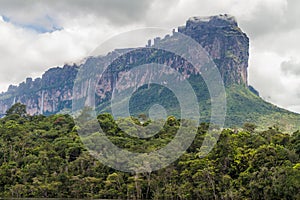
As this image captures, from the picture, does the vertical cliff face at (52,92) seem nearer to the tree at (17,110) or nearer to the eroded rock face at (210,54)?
the eroded rock face at (210,54)

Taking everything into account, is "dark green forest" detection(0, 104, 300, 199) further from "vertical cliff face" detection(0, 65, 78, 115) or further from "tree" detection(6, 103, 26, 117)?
"vertical cliff face" detection(0, 65, 78, 115)

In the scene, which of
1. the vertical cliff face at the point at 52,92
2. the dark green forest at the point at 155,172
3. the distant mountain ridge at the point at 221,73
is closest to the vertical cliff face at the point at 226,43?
the distant mountain ridge at the point at 221,73

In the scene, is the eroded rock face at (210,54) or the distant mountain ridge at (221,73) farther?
the eroded rock face at (210,54)

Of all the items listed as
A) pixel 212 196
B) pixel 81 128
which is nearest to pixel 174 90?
pixel 81 128

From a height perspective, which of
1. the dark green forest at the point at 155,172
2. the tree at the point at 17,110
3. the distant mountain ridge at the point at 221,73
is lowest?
the dark green forest at the point at 155,172

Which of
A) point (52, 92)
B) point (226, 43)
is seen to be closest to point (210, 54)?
point (226, 43)

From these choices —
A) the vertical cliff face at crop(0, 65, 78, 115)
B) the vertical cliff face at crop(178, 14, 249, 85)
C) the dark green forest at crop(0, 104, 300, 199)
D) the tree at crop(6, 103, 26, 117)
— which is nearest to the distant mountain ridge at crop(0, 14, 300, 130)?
the vertical cliff face at crop(178, 14, 249, 85)

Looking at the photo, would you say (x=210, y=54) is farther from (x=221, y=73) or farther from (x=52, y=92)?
(x=52, y=92)
